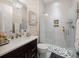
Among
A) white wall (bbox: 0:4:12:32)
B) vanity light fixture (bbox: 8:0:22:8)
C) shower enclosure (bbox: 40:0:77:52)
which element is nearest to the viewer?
white wall (bbox: 0:4:12:32)

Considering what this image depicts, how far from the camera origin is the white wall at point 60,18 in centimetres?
389

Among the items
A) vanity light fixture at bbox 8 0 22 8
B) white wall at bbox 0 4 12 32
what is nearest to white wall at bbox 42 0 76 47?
vanity light fixture at bbox 8 0 22 8

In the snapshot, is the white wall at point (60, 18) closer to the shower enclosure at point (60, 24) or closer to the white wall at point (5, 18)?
the shower enclosure at point (60, 24)

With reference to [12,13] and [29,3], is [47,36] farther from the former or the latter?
[12,13]

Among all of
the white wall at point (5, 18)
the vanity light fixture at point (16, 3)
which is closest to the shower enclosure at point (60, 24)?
the vanity light fixture at point (16, 3)

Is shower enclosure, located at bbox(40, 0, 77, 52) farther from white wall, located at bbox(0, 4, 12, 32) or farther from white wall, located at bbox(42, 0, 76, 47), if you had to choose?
white wall, located at bbox(0, 4, 12, 32)

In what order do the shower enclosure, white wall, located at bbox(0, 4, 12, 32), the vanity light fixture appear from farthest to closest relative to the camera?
the shower enclosure, the vanity light fixture, white wall, located at bbox(0, 4, 12, 32)

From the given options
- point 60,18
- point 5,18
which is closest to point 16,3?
point 5,18

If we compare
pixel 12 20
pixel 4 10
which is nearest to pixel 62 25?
pixel 12 20

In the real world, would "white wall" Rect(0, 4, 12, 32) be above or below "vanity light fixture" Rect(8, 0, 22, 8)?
below

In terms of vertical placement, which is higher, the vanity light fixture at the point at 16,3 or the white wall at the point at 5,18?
the vanity light fixture at the point at 16,3

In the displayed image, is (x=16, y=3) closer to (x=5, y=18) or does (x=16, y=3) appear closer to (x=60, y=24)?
(x=5, y=18)

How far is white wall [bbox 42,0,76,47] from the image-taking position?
389cm

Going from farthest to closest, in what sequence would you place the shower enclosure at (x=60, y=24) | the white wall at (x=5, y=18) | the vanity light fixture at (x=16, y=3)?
the shower enclosure at (x=60, y=24), the vanity light fixture at (x=16, y=3), the white wall at (x=5, y=18)
